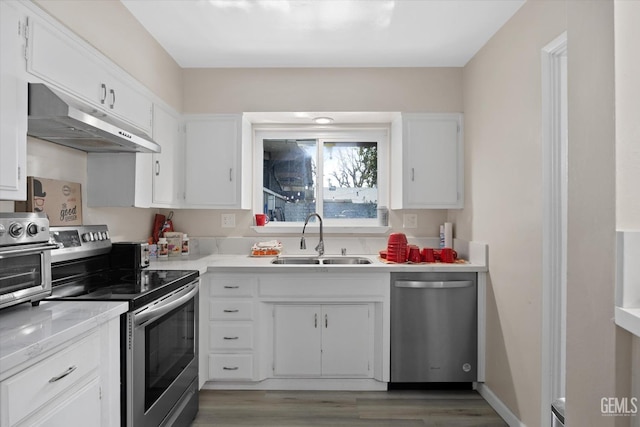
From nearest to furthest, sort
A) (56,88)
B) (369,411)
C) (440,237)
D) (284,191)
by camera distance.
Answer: (56,88) → (369,411) → (440,237) → (284,191)

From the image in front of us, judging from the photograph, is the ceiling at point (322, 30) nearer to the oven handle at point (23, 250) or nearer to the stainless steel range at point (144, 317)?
the stainless steel range at point (144, 317)

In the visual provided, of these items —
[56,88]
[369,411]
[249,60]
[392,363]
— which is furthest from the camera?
[249,60]

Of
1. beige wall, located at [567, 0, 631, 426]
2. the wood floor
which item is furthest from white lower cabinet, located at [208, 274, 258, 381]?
beige wall, located at [567, 0, 631, 426]

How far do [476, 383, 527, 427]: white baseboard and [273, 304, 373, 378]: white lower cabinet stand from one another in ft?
2.55

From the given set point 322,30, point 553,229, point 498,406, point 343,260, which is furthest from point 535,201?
point 322,30

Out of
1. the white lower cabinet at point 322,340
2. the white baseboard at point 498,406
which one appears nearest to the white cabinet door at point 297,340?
the white lower cabinet at point 322,340

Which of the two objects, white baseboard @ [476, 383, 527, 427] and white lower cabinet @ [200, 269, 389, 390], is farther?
white lower cabinet @ [200, 269, 389, 390]

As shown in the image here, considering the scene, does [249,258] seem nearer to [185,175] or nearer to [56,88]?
[185,175]

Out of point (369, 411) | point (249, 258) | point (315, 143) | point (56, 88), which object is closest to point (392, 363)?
point (369, 411)

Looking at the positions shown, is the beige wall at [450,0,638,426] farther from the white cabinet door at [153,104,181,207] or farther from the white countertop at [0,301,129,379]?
the white cabinet door at [153,104,181,207]

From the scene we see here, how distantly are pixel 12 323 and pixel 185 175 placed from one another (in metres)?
2.02

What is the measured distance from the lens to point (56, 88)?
5.25ft

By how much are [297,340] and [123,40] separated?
2181 millimetres

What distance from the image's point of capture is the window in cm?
351
